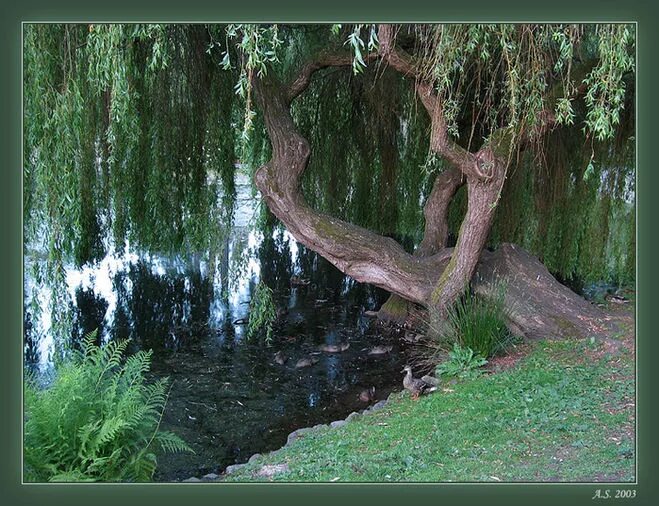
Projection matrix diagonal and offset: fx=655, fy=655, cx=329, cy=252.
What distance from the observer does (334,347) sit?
668 centimetres

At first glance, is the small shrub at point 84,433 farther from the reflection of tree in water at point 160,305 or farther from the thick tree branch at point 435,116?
the thick tree branch at point 435,116

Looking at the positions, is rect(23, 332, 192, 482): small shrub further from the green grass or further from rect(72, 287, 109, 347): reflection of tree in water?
rect(72, 287, 109, 347): reflection of tree in water

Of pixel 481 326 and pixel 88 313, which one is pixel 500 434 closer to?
pixel 481 326

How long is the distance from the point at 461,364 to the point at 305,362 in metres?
1.58

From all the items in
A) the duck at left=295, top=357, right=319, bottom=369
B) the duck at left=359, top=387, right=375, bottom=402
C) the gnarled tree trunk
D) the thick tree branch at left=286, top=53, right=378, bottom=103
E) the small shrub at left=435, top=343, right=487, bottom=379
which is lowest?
the duck at left=359, top=387, right=375, bottom=402

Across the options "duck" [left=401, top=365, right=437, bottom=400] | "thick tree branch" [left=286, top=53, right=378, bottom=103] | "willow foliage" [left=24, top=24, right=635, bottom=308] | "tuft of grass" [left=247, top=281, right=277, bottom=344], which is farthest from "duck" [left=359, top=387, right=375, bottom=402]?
"thick tree branch" [left=286, top=53, right=378, bottom=103]

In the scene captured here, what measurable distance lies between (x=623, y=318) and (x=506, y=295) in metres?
1.10

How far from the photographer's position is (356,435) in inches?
171

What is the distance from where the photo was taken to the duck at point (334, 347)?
662 cm

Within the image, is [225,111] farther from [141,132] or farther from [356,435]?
[356,435]

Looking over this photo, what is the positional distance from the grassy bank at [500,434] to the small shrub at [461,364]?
172 millimetres

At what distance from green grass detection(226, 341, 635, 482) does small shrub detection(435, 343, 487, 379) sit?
161mm

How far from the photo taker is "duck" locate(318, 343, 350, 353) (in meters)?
6.62

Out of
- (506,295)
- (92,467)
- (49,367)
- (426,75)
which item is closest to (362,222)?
(506,295)
